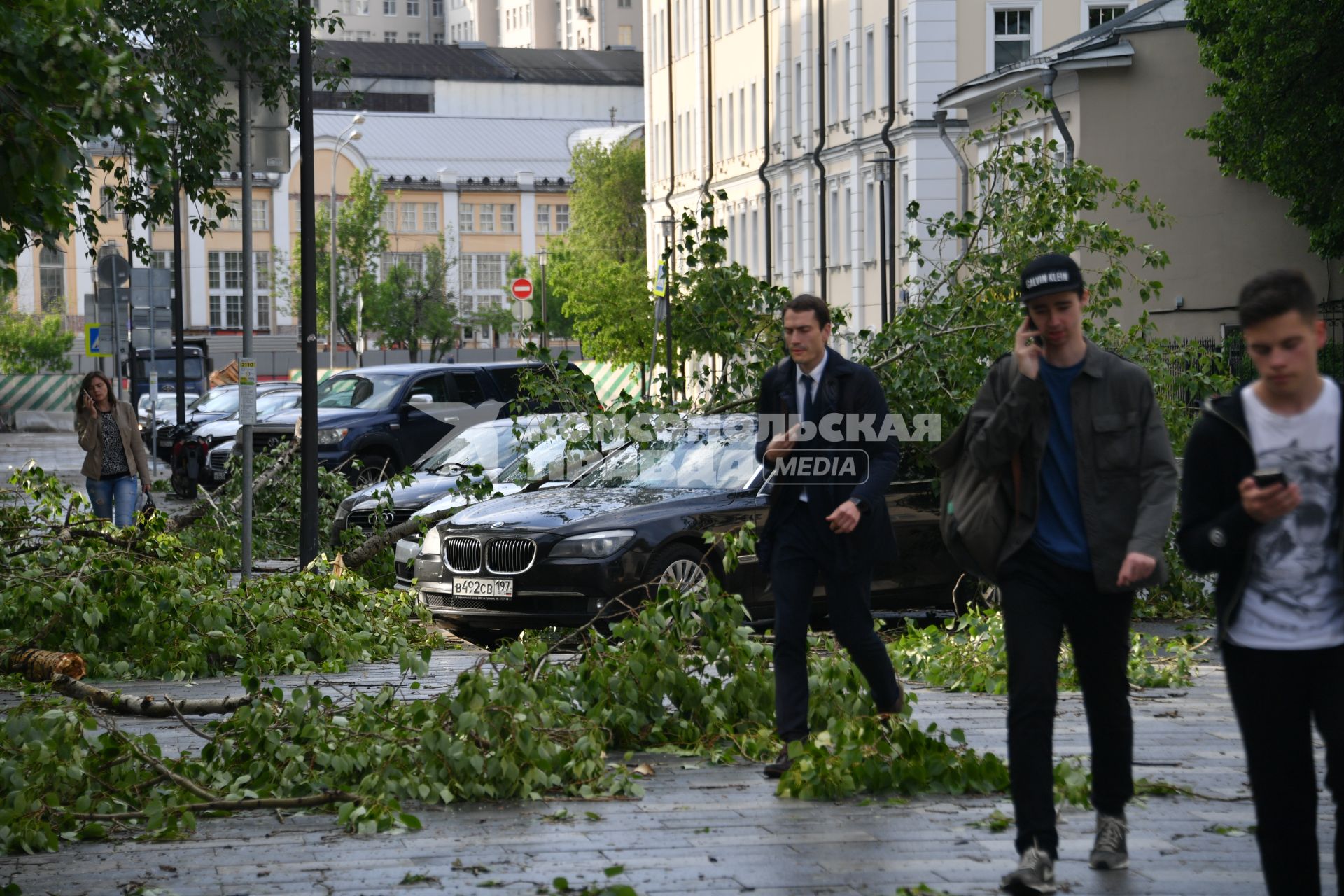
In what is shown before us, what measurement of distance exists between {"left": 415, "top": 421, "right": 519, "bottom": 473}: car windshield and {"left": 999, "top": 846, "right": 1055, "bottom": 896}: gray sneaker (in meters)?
11.9

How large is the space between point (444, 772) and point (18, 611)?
4685mm

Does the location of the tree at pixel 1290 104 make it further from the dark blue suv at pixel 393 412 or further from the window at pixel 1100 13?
the dark blue suv at pixel 393 412

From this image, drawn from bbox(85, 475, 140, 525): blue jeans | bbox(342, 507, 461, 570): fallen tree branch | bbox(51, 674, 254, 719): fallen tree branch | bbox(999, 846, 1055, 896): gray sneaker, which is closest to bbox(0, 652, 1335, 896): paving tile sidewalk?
bbox(999, 846, 1055, 896): gray sneaker

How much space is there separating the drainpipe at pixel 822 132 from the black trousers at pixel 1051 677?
49.8 metres

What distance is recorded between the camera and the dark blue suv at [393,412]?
78.0 feet

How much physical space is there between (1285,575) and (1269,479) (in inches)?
11.6

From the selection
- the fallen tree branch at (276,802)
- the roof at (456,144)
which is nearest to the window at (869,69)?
Answer: the fallen tree branch at (276,802)

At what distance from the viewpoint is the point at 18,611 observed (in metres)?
10.8

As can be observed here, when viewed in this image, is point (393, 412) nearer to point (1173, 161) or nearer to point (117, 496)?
point (117, 496)

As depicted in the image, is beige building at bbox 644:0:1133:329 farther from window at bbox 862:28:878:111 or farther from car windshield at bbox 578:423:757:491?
car windshield at bbox 578:423:757:491

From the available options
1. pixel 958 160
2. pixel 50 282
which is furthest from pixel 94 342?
pixel 50 282

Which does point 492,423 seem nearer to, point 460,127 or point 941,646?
point 941,646

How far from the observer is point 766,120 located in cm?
6216

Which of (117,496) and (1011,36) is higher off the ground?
(1011,36)
